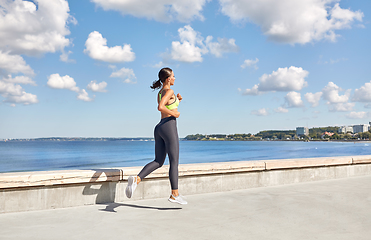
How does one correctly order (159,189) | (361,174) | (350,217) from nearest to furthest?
(350,217) → (159,189) → (361,174)

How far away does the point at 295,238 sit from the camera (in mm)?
3041

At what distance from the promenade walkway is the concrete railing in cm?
18

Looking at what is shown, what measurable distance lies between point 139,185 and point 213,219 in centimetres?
172

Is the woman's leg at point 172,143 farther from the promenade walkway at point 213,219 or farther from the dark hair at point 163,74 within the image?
the dark hair at point 163,74

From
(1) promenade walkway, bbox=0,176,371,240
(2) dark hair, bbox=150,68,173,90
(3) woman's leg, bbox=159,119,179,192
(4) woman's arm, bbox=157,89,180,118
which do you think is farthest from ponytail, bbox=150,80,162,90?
(1) promenade walkway, bbox=0,176,371,240

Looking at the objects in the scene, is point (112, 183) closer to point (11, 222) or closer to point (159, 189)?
point (159, 189)

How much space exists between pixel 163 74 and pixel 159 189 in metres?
2.05

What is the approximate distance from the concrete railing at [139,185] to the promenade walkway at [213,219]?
183mm

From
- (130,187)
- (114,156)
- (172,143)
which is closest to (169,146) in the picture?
(172,143)

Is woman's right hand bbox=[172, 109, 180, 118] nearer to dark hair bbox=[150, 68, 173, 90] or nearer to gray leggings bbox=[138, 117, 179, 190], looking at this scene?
gray leggings bbox=[138, 117, 179, 190]

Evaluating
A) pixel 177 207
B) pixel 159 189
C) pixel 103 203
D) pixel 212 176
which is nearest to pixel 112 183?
pixel 103 203

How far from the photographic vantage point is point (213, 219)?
3791 millimetres

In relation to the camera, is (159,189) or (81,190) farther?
(159,189)

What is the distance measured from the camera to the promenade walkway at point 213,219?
10.4 ft
